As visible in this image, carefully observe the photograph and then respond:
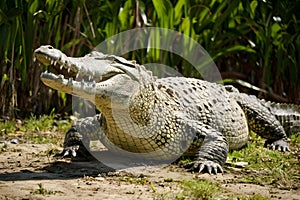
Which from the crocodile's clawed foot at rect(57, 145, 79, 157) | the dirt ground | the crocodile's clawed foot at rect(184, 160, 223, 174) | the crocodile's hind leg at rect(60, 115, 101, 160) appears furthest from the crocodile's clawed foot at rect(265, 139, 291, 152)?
the crocodile's clawed foot at rect(57, 145, 79, 157)

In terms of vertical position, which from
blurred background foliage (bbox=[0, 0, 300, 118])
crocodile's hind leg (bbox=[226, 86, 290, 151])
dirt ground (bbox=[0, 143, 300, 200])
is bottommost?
dirt ground (bbox=[0, 143, 300, 200])

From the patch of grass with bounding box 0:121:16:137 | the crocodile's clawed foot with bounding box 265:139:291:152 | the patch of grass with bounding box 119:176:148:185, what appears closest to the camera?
the patch of grass with bounding box 119:176:148:185

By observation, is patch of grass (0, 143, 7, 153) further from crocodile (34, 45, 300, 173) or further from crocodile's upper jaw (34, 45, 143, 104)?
crocodile's upper jaw (34, 45, 143, 104)

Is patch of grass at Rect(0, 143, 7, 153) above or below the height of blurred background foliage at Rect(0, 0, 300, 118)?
below

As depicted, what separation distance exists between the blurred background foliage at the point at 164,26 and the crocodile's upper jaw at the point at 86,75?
264cm

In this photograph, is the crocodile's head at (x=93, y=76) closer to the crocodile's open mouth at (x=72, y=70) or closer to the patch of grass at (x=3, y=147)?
the crocodile's open mouth at (x=72, y=70)

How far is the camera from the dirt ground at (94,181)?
347 centimetres

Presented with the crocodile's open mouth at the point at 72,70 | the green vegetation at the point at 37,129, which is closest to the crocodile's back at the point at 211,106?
the crocodile's open mouth at the point at 72,70

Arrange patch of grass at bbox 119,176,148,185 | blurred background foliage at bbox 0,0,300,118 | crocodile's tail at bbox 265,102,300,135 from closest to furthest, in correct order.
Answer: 1. patch of grass at bbox 119,176,148,185
2. crocodile's tail at bbox 265,102,300,135
3. blurred background foliage at bbox 0,0,300,118

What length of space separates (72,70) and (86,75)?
147 millimetres

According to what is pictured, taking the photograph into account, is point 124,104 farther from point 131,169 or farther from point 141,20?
point 141,20

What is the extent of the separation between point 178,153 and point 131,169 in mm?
587

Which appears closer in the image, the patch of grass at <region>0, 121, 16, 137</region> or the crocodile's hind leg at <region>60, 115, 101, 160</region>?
the crocodile's hind leg at <region>60, 115, 101, 160</region>

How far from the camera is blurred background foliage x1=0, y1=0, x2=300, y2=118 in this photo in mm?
6953
